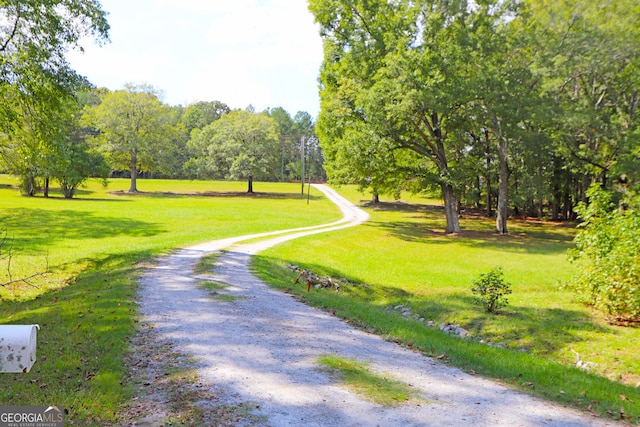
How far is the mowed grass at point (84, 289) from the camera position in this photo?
534 centimetres

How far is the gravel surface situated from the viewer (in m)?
4.84

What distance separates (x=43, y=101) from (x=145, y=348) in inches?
500

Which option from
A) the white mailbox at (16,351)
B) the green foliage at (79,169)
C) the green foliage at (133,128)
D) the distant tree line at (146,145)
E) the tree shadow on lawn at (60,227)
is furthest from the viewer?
the green foliage at (133,128)

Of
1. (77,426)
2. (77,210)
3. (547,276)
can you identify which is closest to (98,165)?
(77,210)

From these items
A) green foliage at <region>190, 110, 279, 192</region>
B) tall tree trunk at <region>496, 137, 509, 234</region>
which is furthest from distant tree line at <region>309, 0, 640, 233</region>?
green foliage at <region>190, 110, 279, 192</region>

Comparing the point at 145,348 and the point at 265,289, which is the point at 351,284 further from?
the point at 145,348

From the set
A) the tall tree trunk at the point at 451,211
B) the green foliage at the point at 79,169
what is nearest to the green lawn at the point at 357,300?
the tall tree trunk at the point at 451,211

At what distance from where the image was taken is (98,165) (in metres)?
48.4

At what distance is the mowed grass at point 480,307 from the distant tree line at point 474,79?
6.01 m

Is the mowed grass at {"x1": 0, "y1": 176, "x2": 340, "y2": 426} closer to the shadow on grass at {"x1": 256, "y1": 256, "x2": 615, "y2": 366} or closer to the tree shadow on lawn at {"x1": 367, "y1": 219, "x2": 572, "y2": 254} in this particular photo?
the shadow on grass at {"x1": 256, "y1": 256, "x2": 615, "y2": 366}

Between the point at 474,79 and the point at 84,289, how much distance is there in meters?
23.2

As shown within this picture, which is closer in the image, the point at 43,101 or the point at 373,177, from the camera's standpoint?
the point at 43,101

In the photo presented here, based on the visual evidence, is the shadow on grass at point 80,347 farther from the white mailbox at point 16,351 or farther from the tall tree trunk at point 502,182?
the tall tree trunk at point 502,182

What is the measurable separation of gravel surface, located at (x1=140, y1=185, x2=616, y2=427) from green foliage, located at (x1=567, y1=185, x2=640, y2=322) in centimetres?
703
